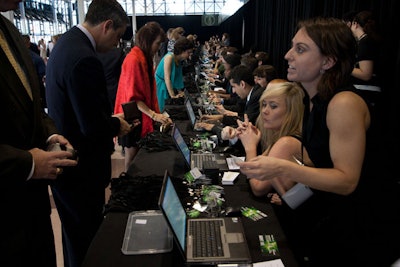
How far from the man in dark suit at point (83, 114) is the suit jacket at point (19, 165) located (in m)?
0.36

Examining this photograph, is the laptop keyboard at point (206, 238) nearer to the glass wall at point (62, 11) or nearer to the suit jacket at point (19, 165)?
the suit jacket at point (19, 165)

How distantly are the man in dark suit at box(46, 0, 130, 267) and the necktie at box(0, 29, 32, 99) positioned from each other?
1.30ft

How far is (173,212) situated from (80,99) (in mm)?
781

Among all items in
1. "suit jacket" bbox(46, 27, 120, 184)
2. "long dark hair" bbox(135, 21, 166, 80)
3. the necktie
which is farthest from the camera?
"long dark hair" bbox(135, 21, 166, 80)

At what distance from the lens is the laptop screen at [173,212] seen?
1.15 metres

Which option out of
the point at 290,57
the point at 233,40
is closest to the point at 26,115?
the point at 290,57

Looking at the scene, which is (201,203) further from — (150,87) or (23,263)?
(150,87)

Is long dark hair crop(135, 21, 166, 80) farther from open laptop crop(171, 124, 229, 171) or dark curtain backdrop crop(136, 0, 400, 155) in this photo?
dark curtain backdrop crop(136, 0, 400, 155)

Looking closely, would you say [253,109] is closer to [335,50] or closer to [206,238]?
[335,50]

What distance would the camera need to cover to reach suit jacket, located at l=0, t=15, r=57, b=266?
3.62 feet

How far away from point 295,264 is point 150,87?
212 cm

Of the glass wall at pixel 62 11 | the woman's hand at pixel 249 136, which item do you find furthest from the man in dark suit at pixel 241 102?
the glass wall at pixel 62 11

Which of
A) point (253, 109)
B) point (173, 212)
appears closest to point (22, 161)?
point (173, 212)

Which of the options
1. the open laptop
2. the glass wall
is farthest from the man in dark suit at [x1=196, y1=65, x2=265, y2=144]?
the glass wall
